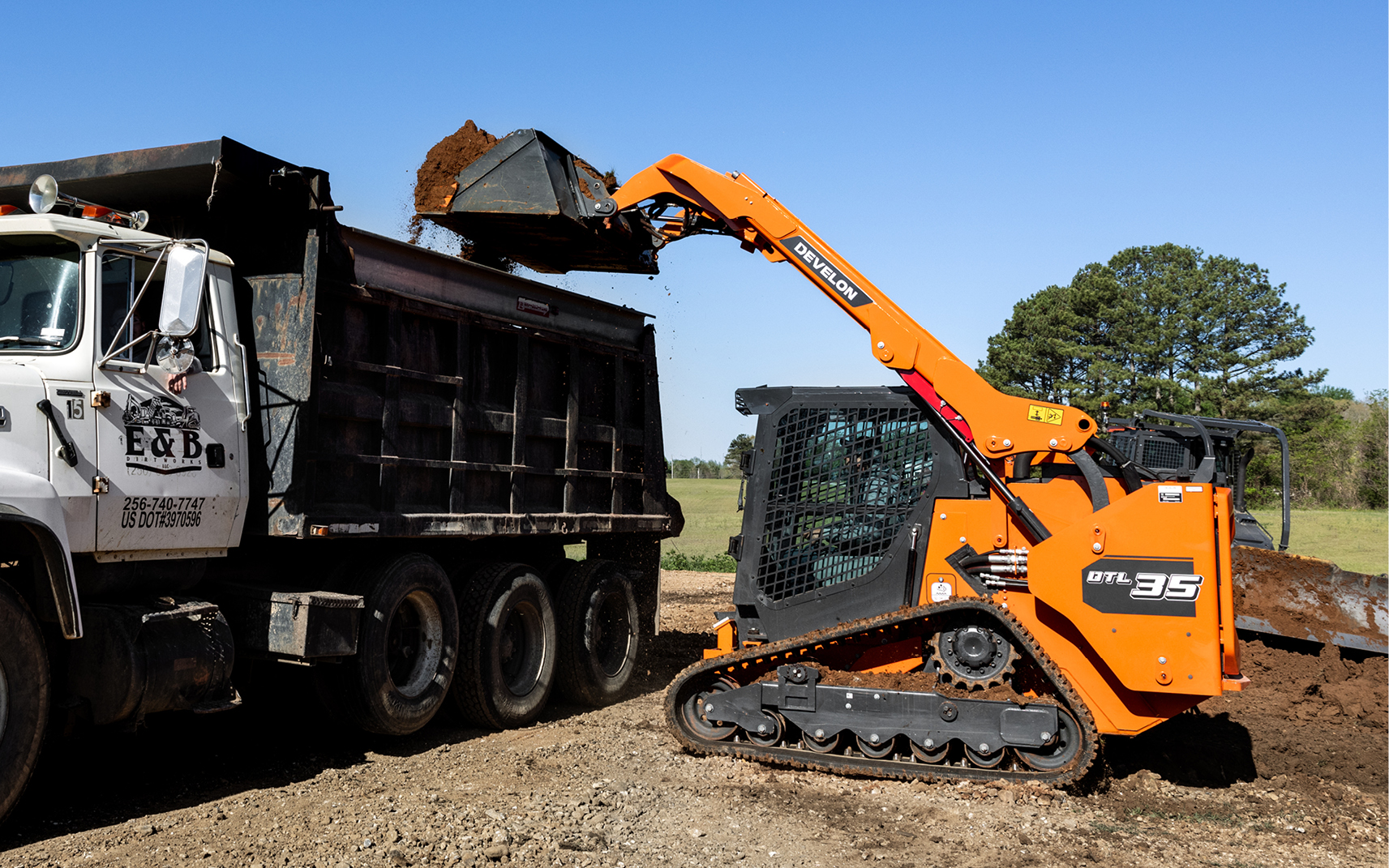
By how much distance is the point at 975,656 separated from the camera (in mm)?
6859

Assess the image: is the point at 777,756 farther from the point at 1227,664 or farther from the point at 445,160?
the point at 445,160

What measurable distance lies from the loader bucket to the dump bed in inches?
18.4

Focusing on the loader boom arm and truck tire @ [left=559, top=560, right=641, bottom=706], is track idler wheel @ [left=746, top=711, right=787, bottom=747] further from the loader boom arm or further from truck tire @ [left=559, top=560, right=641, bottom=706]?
truck tire @ [left=559, top=560, right=641, bottom=706]

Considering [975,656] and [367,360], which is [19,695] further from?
[975,656]

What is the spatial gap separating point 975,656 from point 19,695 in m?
5.24

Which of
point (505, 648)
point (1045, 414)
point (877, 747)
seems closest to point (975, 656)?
point (877, 747)

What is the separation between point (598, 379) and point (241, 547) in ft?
11.8

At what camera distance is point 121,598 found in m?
5.90

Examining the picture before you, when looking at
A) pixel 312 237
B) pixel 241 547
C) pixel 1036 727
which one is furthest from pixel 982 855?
pixel 312 237

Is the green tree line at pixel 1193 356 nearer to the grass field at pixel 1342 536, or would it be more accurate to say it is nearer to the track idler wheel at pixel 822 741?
the grass field at pixel 1342 536

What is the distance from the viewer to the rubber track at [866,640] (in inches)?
257

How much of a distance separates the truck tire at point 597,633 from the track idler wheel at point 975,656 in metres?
3.40

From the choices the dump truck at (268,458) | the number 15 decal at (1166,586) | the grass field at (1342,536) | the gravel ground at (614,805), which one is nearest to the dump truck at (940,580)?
the number 15 decal at (1166,586)

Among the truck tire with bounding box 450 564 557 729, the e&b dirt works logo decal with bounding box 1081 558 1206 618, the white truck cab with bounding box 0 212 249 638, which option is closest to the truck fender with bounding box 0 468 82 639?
the white truck cab with bounding box 0 212 249 638
